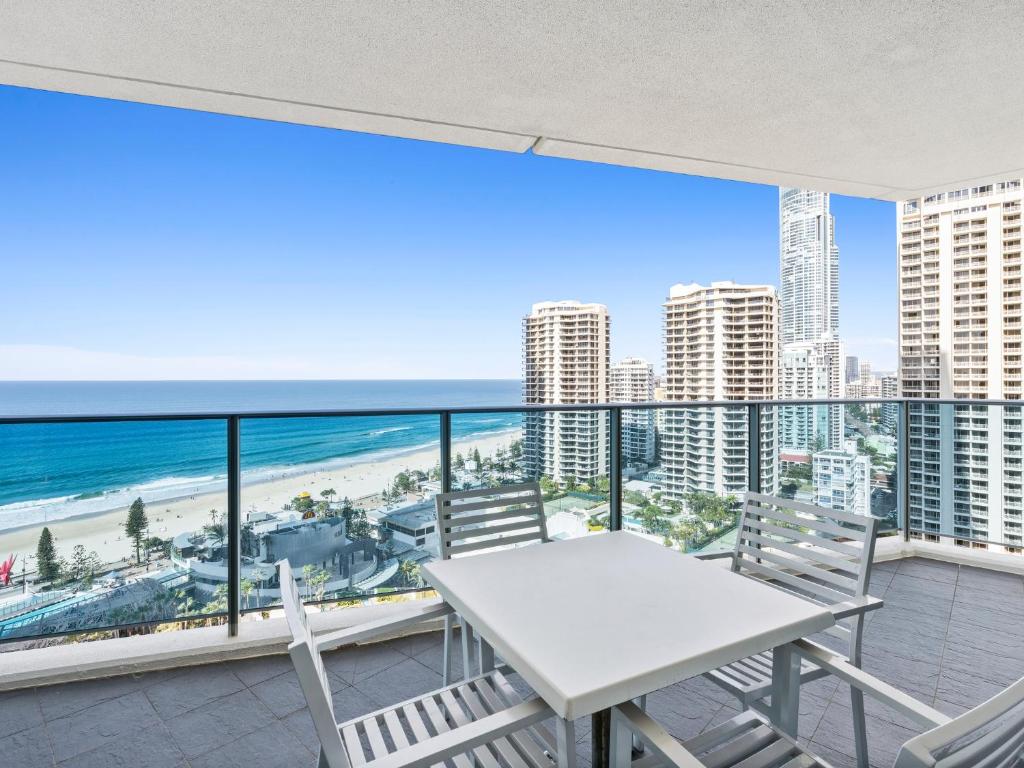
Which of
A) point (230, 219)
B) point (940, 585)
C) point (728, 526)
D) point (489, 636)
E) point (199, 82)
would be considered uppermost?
point (230, 219)

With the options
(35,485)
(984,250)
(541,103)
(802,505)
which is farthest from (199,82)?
(984,250)

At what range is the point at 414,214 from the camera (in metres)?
33.9

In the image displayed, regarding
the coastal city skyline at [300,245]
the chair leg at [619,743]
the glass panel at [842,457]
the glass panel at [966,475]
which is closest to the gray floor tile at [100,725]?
the chair leg at [619,743]

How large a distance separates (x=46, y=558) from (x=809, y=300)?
1816 centimetres

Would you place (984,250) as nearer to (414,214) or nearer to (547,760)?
(547,760)

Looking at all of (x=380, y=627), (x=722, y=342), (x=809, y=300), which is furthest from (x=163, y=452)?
(x=809, y=300)

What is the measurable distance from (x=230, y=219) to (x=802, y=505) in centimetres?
3848

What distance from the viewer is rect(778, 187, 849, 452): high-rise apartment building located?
1246 cm

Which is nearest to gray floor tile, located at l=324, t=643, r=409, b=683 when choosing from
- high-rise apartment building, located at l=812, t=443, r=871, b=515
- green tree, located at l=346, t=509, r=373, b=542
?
Answer: green tree, located at l=346, t=509, r=373, b=542

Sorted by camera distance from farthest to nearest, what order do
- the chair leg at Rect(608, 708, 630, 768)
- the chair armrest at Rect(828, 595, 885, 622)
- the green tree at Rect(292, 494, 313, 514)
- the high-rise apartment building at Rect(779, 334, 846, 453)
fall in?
the high-rise apartment building at Rect(779, 334, 846, 453) → the green tree at Rect(292, 494, 313, 514) → the chair armrest at Rect(828, 595, 885, 622) → the chair leg at Rect(608, 708, 630, 768)

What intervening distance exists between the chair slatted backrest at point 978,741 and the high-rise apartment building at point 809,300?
9231 millimetres

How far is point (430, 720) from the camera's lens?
1514 millimetres

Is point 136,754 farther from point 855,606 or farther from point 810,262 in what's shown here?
point 810,262

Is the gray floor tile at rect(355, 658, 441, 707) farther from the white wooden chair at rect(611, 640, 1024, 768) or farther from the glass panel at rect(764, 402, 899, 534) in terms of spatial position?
the glass panel at rect(764, 402, 899, 534)
